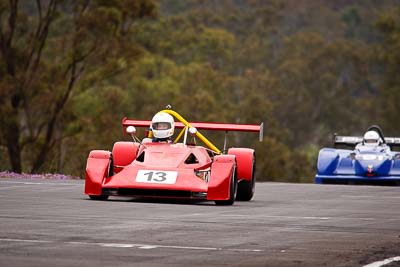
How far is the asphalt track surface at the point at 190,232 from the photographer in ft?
36.8

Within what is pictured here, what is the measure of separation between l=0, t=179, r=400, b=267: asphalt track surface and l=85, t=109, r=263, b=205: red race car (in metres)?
0.26

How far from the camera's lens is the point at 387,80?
89250 mm

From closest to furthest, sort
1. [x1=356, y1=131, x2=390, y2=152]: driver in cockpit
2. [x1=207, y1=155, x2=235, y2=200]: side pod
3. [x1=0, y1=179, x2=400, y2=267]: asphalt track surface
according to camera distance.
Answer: [x1=0, y1=179, x2=400, y2=267]: asphalt track surface
[x1=207, y1=155, x2=235, y2=200]: side pod
[x1=356, y1=131, x2=390, y2=152]: driver in cockpit

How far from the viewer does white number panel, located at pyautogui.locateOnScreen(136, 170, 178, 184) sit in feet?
63.2

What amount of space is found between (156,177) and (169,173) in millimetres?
251

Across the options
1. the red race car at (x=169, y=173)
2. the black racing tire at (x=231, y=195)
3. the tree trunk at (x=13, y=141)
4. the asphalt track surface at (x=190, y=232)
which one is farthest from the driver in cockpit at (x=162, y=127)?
the tree trunk at (x=13, y=141)

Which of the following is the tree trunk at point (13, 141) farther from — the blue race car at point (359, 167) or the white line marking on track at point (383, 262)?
the white line marking on track at point (383, 262)

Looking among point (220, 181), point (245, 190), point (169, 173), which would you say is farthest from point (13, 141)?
point (220, 181)

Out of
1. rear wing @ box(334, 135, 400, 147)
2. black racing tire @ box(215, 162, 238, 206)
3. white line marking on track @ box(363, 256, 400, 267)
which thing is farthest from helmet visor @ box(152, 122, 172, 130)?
rear wing @ box(334, 135, 400, 147)

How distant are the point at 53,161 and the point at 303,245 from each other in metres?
24.5

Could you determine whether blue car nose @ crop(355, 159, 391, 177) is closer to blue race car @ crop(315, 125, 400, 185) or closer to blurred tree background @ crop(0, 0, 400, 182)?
blue race car @ crop(315, 125, 400, 185)

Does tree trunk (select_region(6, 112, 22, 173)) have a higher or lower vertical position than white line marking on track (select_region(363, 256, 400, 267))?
lower

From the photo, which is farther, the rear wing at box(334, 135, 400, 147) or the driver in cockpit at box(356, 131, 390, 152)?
the rear wing at box(334, 135, 400, 147)

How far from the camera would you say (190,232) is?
13.9 m
